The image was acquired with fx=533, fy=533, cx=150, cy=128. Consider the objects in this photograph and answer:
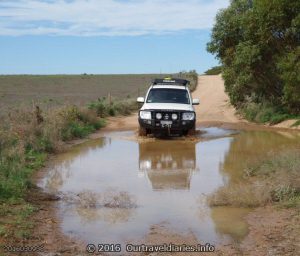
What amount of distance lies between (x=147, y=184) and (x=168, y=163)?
2.61 meters

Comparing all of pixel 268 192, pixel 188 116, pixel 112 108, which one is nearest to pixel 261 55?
pixel 188 116

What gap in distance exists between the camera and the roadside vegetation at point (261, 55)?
19.5m

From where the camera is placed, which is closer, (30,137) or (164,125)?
(30,137)

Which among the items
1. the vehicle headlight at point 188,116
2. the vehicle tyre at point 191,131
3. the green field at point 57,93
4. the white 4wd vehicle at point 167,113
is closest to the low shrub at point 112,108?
the green field at point 57,93

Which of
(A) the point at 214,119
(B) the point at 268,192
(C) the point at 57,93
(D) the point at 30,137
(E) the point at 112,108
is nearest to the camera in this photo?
(B) the point at 268,192

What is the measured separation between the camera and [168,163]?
13.3 m

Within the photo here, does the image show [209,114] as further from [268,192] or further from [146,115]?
[268,192]

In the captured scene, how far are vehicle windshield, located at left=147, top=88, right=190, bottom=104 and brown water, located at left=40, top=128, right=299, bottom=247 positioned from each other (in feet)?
5.70

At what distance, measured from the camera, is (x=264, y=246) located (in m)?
6.73

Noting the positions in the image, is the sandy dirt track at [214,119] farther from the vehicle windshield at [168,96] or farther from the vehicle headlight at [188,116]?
the vehicle headlight at [188,116]

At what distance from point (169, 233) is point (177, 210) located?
1.33 meters

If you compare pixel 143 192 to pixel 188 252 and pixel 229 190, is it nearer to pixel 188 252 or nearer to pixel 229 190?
pixel 229 190

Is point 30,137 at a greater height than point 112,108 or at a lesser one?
greater

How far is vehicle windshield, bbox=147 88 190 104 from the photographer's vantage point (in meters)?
18.9
